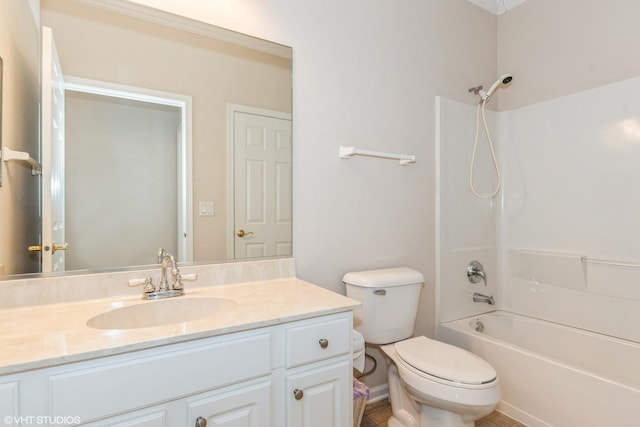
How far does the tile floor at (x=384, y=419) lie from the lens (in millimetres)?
1771

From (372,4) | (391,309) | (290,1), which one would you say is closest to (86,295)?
(391,309)

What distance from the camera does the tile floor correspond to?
1771 mm

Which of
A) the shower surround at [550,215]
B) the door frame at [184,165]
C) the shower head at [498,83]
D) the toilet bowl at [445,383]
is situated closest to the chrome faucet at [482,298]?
the shower surround at [550,215]

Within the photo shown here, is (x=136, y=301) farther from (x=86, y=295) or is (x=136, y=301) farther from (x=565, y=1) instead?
(x=565, y=1)

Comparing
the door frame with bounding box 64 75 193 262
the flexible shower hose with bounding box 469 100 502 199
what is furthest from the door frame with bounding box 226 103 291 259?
the flexible shower hose with bounding box 469 100 502 199

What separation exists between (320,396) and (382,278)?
27.6 inches

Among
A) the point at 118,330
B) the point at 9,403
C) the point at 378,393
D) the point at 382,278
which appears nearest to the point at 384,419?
the point at 378,393

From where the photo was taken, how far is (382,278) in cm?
169

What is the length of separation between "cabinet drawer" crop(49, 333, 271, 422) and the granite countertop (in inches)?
1.7

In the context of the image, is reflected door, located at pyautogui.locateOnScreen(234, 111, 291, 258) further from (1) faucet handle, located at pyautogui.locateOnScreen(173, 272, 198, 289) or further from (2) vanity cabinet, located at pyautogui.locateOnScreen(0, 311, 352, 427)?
(2) vanity cabinet, located at pyautogui.locateOnScreen(0, 311, 352, 427)

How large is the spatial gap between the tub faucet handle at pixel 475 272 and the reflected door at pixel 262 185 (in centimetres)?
139

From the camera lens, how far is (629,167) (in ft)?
6.11

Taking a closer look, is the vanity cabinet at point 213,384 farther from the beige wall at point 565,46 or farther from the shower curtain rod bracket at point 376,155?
the beige wall at point 565,46

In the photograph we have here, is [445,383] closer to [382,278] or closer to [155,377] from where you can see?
[382,278]
